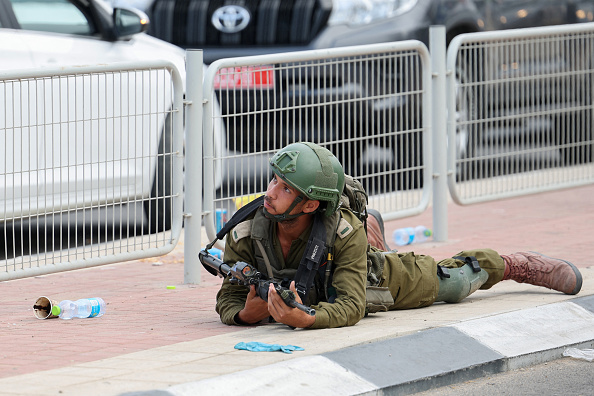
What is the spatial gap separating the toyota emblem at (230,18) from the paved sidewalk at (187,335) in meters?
4.50

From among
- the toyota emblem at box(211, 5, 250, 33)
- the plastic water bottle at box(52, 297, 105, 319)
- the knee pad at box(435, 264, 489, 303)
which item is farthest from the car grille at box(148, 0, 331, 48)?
the plastic water bottle at box(52, 297, 105, 319)

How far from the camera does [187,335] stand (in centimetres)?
558

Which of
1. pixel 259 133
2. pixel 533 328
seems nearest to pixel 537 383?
pixel 533 328

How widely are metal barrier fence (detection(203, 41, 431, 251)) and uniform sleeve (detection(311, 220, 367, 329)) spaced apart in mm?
1769

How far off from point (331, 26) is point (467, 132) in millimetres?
2853

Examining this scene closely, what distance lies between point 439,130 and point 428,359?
3517 mm

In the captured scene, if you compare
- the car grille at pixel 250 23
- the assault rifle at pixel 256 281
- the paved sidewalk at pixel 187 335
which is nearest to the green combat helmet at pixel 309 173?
the assault rifle at pixel 256 281

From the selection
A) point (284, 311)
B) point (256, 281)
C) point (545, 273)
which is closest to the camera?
point (284, 311)

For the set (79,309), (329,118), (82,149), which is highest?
(329,118)

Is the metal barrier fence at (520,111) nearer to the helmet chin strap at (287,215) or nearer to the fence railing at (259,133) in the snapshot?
the fence railing at (259,133)

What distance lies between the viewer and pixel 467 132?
8945 mm

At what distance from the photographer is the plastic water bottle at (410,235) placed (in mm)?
8539

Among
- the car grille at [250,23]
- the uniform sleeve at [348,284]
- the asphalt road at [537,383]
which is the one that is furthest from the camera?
the car grille at [250,23]

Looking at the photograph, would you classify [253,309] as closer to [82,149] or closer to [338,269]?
[338,269]
